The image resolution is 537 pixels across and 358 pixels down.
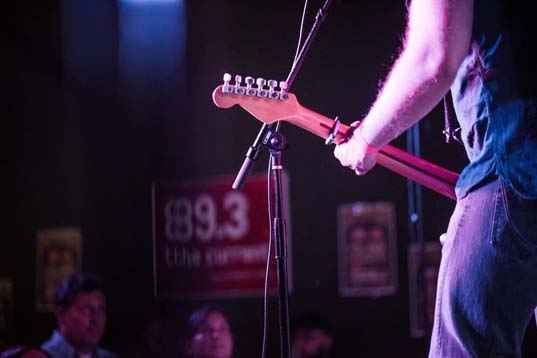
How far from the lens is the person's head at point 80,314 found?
14.8ft

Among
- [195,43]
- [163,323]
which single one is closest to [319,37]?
[195,43]

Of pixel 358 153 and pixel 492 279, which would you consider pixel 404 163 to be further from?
pixel 492 279

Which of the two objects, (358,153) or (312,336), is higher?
(358,153)

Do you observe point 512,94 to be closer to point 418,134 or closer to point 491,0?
point 491,0

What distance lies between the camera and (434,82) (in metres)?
1.58

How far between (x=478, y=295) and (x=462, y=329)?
74 mm

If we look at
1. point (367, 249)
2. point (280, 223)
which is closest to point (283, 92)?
point (280, 223)

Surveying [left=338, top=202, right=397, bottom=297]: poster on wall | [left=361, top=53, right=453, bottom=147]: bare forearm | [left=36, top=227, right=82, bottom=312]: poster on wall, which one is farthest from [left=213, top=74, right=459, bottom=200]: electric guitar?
[left=36, top=227, right=82, bottom=312]: poster on wall

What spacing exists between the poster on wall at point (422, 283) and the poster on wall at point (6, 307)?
9.31ft

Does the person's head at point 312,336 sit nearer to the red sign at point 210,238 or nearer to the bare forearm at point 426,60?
the red sign at point 210,238

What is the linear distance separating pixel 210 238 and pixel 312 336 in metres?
0.90

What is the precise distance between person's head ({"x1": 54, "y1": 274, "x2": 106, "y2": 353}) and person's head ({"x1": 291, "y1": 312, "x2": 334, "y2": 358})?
1.14m

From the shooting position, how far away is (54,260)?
541cm

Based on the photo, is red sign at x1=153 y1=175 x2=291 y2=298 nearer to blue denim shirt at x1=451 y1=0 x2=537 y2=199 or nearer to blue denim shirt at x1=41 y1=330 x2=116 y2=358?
blue denim shirt at x1=41 y1=330 x2=116 y2=358
